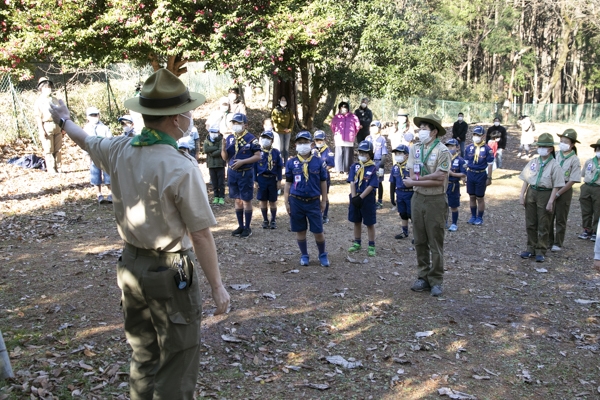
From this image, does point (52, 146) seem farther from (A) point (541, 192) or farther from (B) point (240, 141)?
(A) point (541, 192)

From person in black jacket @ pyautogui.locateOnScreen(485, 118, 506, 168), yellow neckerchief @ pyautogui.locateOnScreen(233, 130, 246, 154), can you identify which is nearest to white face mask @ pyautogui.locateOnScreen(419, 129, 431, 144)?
yellow neckerchief @ pyautogui.locateOnScreen(233, 130, 246, 154)

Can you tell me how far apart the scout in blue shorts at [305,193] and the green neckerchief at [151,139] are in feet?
Answer: 16.0

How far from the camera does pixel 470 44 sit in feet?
164

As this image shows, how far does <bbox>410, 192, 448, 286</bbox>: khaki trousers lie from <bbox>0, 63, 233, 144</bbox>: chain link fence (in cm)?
978

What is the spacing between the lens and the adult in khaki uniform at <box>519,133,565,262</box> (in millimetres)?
9445

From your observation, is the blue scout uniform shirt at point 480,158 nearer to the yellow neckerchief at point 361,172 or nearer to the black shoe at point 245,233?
the yellow neckerchief at point 361,172

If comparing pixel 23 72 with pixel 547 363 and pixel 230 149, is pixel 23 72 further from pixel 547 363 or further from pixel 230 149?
pixel 547 363

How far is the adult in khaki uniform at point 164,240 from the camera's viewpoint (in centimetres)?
334

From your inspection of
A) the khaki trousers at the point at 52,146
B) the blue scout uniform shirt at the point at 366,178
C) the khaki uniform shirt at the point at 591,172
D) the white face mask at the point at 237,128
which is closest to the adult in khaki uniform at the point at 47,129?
the khaki trousers at the point at 52,146

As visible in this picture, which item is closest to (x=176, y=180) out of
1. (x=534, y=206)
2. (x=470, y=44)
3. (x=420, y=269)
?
(x=420, y=269)

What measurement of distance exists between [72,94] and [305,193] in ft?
48.9

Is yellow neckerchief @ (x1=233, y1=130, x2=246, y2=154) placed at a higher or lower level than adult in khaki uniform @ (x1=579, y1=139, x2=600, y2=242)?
higher

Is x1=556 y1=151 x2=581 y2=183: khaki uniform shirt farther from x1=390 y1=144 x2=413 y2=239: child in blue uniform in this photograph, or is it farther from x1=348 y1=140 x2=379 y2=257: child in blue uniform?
x1=348 y1=140 x2=379 y2=257: child in blue uniform

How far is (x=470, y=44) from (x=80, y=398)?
5120 cm
